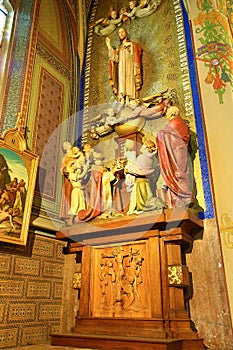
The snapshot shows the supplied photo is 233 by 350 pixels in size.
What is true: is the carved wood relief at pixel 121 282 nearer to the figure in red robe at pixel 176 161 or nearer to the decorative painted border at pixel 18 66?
the figure in red robe at pixel 176 161

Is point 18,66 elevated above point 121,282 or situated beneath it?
elevated above

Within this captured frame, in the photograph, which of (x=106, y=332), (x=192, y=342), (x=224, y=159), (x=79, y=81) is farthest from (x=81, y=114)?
(x=192, y=342)

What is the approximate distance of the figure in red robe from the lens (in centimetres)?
444

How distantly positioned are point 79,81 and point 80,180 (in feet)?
8.35

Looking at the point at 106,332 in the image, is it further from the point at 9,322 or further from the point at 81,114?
the point at 81,114

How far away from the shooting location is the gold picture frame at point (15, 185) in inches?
181

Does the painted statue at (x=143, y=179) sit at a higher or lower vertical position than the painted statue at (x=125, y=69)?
lower

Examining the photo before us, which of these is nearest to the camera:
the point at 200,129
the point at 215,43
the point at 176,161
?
the point at 176,161

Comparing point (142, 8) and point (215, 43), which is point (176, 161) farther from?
point (142, 8)

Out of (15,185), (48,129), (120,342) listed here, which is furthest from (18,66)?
(120,342)

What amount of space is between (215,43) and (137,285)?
382 centimetres

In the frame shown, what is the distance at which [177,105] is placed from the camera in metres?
5.52

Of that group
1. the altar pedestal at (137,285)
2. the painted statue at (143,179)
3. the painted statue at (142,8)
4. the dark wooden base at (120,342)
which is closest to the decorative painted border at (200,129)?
the altar pedestal at (137,285)

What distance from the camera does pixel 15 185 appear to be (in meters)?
4.86
